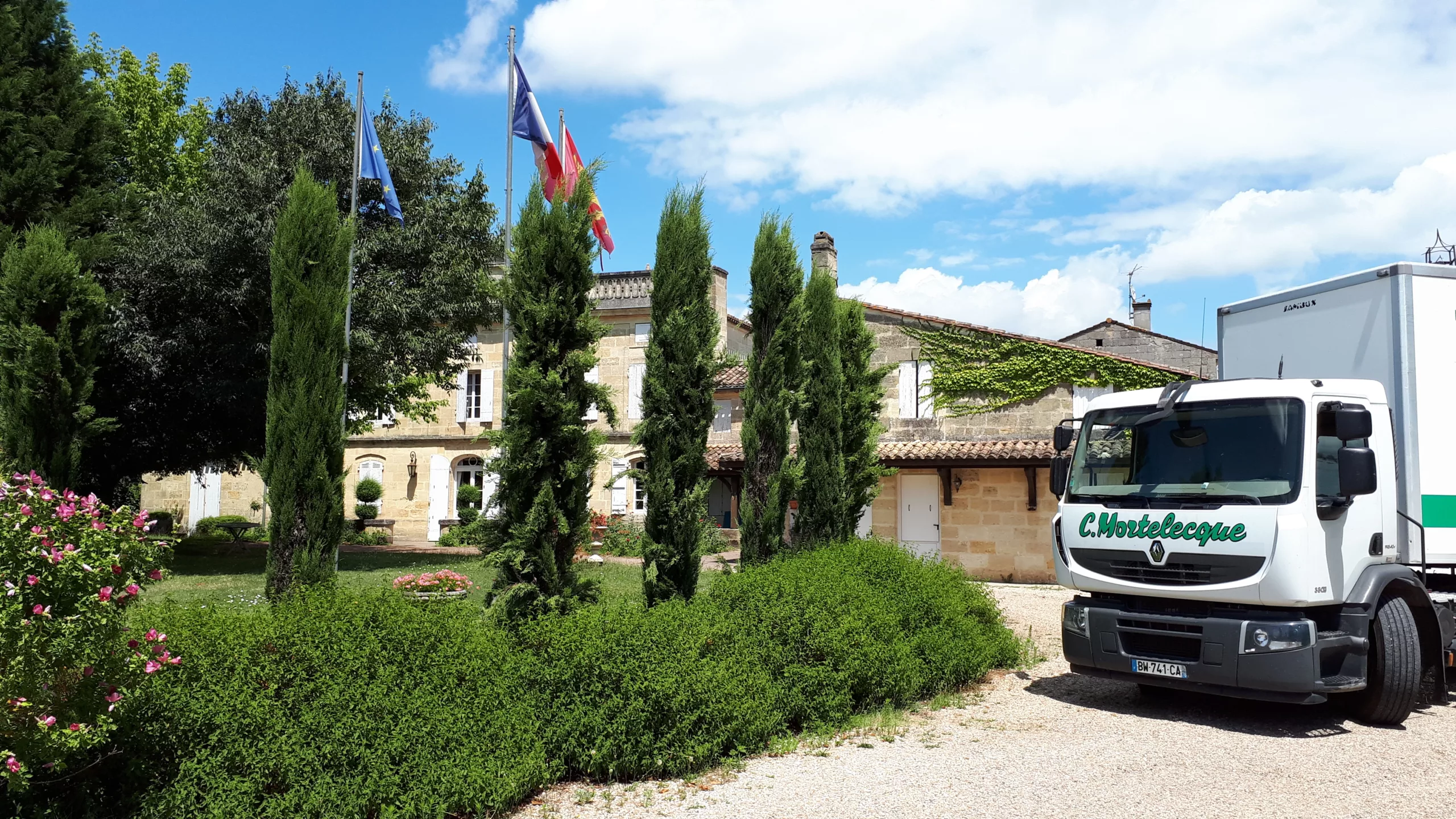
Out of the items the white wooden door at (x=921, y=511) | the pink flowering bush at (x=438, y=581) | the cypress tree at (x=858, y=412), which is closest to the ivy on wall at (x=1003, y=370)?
the white wooden door at (x=921, y=511)

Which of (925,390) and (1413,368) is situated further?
(925,390)

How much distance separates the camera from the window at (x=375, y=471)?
30.0 m

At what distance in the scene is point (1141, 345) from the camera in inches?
1162

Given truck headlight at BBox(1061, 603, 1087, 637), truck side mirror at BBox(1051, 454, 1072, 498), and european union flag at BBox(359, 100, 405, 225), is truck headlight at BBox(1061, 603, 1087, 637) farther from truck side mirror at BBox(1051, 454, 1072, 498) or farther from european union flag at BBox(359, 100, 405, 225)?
european union flag at BBox(359, 100, 405, 225)

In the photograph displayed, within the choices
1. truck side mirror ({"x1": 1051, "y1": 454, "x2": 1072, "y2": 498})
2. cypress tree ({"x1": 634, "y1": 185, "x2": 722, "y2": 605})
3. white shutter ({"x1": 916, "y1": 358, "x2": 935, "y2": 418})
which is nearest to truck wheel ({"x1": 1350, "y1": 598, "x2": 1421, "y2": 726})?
truck side mirror ({"x1": 1051, "y1": 454, "x2": 1072, "y2": 498})

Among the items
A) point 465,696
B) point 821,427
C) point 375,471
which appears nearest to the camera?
point 465,696

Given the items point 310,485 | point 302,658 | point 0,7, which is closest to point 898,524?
point 310,485

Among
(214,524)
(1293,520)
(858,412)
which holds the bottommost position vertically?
(214,524)

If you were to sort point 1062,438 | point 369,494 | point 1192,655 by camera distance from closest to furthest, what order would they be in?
point 1192,655
point 1062,438
point 369,494

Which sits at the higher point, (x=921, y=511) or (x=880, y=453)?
(x=880, y=453)

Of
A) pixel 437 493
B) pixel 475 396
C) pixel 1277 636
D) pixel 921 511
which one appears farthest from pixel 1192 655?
pixel 437 493

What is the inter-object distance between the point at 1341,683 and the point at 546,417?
591 centimetres

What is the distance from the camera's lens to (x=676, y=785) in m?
5.26

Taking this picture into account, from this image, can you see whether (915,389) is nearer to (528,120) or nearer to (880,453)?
(880,453)
